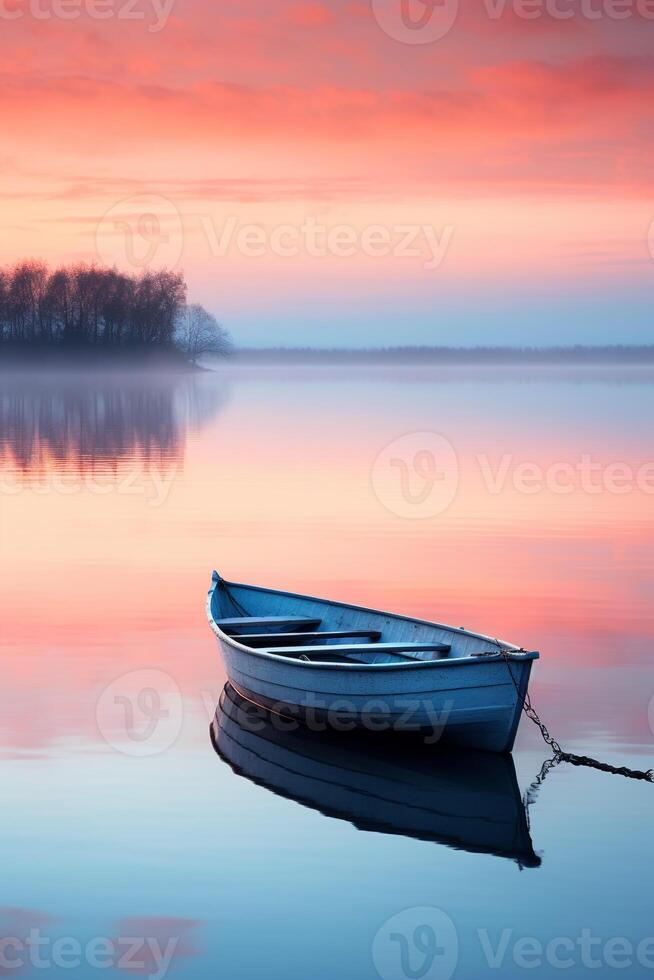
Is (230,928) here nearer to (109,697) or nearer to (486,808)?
(486,808)

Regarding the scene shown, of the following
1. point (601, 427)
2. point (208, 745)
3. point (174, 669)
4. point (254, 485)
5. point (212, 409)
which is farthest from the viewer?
point (212, 409)

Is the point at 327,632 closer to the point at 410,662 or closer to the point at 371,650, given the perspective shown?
the point at 371,650

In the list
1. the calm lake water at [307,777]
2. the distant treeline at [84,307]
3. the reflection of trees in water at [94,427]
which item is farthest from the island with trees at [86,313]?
the calm lake water at [307,777]

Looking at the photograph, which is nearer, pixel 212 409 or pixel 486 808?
pixel 486 808

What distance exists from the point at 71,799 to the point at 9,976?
316 cm

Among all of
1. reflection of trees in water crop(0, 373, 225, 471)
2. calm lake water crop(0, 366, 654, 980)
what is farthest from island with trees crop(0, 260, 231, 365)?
calm lake water crop(0, 366, 654, 980)

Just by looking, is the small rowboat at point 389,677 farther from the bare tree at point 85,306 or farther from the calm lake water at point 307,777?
the bare tree at point 85,306

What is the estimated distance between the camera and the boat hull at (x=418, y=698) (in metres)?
12.3

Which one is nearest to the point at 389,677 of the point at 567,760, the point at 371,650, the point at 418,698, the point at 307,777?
the point at 418,698

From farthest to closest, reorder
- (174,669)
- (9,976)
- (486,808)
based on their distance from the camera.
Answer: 1. (174,669)
2. (486,808)
3. (9,976)

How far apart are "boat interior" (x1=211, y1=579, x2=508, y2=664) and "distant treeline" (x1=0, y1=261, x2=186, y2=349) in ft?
489

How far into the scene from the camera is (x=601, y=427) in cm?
6625

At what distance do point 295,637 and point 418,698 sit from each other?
11.0 feet

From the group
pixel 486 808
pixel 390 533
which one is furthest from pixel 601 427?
pixel 486 808
